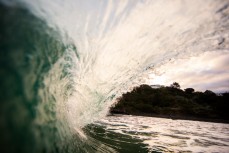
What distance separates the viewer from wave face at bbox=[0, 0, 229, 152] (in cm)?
231

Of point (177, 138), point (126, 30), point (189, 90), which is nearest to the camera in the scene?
point (126, 30)

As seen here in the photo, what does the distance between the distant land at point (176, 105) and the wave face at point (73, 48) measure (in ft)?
32.0

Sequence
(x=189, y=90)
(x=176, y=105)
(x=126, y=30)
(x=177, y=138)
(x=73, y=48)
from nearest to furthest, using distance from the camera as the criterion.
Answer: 1. (x=73, y=48)
2. (x=126, y=30)
3. (x=177, y=138)
4. (x=176, y=105)
5. (x=189, y=90)

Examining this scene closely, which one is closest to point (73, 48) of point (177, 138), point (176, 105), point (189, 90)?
point (177, 138)

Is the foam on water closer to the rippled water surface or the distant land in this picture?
the rippled water surface

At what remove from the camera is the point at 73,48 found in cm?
436

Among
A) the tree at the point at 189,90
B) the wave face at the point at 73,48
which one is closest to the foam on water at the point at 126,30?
the wave face at the point at 73,48

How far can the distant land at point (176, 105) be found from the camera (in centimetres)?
2031

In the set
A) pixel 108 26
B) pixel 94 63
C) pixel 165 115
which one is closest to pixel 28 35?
pixel 108 26

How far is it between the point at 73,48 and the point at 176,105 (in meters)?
23.3

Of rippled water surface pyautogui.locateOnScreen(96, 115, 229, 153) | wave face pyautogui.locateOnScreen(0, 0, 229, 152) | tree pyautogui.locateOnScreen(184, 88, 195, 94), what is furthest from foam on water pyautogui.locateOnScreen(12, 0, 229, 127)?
tree pyautogui.locateOnScreen(184, 88, 195, 94)

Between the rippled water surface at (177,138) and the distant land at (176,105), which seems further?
the distant land at (176,105)

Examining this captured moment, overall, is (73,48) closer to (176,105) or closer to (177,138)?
(177,138)

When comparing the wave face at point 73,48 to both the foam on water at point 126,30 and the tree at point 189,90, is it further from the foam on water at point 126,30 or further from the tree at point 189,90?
the tree at point 189,90
